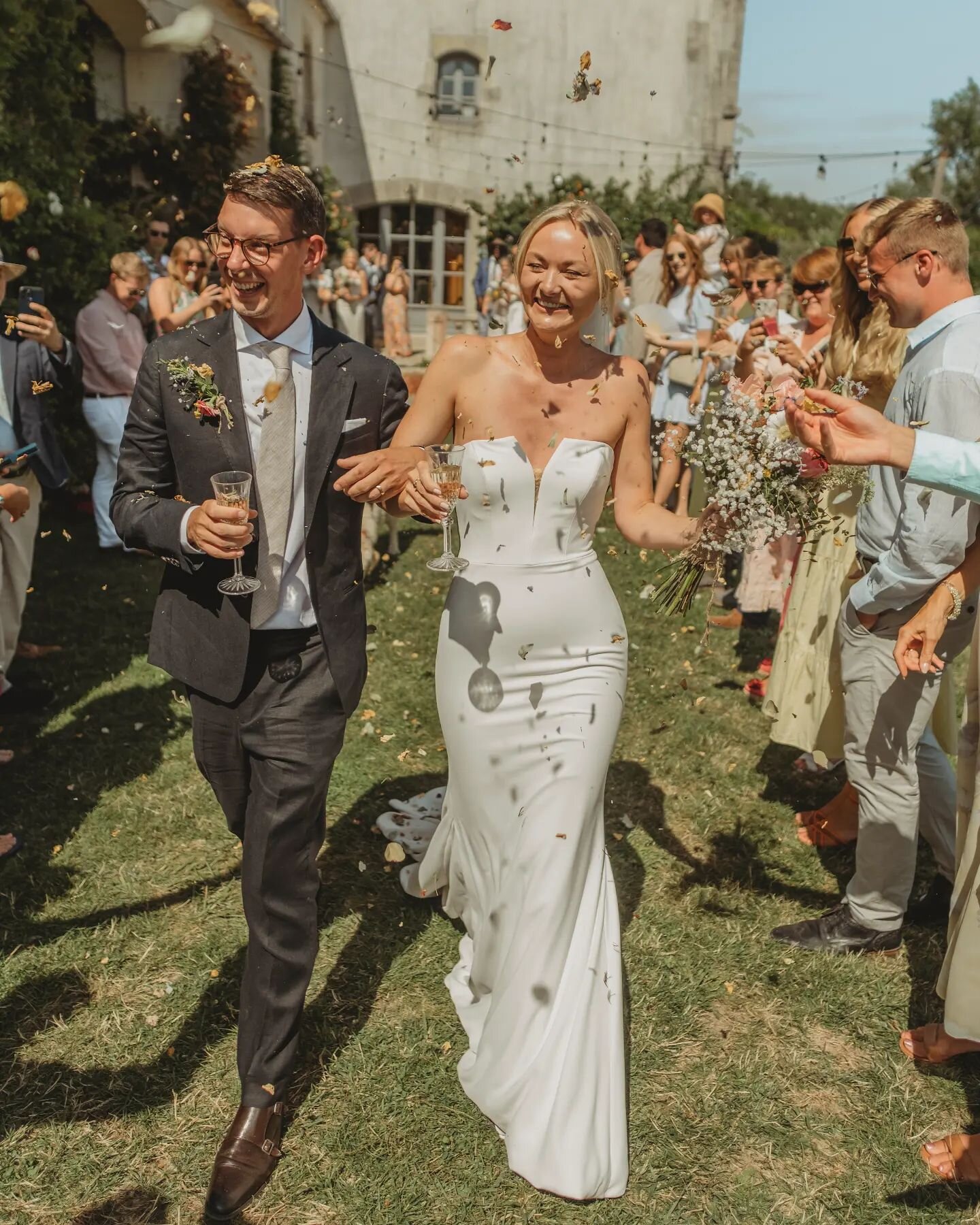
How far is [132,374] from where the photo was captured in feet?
28.6

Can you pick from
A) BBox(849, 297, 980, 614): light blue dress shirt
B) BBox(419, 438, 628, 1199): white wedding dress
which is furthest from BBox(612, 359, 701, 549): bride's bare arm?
BBox(849, 297, 980, 614): light blue dress shirt

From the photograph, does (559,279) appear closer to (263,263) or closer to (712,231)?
(263,263)

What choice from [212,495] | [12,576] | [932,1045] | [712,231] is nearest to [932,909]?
[932,1045]

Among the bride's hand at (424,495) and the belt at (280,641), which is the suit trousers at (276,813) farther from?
the bride's hand at (424,495)

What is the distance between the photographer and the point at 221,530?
8.64 feet

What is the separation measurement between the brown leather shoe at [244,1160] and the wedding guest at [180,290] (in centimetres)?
686

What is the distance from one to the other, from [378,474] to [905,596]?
207cm

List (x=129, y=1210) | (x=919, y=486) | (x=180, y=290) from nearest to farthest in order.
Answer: (x=129, y=1210) → (x=919, y=486) → (x=180, y=290)

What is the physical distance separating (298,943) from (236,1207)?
0.75 m

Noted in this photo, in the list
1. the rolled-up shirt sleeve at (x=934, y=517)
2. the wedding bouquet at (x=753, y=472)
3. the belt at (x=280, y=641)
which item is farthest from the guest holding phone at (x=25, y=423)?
the rolled-up shirt sleeve at (x=934, y=517)

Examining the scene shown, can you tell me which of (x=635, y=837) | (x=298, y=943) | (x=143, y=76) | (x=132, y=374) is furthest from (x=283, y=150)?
(x=298, y=943)

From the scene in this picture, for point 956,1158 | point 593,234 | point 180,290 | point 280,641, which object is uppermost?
point 593,234

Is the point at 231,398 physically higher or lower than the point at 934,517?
higher

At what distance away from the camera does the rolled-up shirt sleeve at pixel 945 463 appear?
2.72 m
